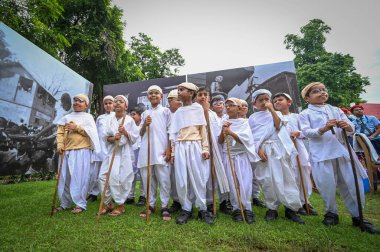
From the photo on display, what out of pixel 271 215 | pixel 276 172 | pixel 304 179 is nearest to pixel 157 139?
pixel 276 172

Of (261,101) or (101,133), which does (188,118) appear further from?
(101,133)

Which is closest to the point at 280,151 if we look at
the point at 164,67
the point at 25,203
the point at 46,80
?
the point at 25,203

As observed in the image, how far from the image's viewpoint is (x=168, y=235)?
274 cm

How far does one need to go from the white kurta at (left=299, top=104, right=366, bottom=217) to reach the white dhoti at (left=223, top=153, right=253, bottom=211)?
1.04 meters

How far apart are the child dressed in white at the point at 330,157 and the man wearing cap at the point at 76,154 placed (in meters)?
3.99

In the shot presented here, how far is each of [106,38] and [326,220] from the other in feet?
54.3

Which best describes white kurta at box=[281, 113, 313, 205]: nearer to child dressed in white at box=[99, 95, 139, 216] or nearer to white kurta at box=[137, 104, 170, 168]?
white kurta at box=[137, 104, 170, 168]

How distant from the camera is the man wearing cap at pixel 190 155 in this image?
3.39 metres

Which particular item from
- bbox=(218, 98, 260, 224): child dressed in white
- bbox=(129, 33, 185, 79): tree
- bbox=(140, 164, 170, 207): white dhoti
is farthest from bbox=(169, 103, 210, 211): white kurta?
bbox=(129, 33, 185, 79): tree

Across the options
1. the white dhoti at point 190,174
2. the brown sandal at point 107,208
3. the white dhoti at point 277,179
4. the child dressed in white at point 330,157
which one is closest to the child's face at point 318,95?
the child dressed in white at point 330,157

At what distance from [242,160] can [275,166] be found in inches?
21.6

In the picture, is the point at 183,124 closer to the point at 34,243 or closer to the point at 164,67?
the point at 34,243

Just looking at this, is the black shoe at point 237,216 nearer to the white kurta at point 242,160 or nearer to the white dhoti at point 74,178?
the white kurta at point 242,160

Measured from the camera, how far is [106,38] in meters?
15.5
